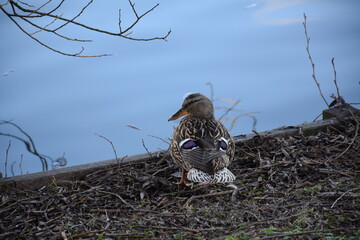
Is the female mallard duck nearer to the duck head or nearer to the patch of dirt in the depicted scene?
the duck head

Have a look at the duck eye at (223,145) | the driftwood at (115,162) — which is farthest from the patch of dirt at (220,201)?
the duck eye at (223,145)

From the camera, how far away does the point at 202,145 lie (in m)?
4.76

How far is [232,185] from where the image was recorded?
4.61m

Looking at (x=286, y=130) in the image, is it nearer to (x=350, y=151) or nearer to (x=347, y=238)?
(x=350, y=151)

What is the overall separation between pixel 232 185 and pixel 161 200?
62cm

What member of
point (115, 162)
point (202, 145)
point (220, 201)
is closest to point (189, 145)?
point (202, 145)

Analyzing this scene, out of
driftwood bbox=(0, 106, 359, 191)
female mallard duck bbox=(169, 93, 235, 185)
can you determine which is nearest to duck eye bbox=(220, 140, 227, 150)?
female mallard duck bbox=(169, 93, 235, 185)

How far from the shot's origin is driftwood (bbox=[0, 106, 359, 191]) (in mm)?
5047

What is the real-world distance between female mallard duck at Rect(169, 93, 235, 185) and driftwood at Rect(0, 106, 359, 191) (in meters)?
0.42

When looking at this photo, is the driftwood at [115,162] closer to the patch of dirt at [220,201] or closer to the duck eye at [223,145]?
the patch of dirt at [220,201]

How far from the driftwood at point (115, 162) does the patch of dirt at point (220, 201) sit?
79 mm

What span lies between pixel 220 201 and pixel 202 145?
1.95ft

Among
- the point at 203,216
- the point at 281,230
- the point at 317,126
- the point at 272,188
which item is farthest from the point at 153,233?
the point at 317,126

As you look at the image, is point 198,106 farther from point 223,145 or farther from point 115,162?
point 115,162
